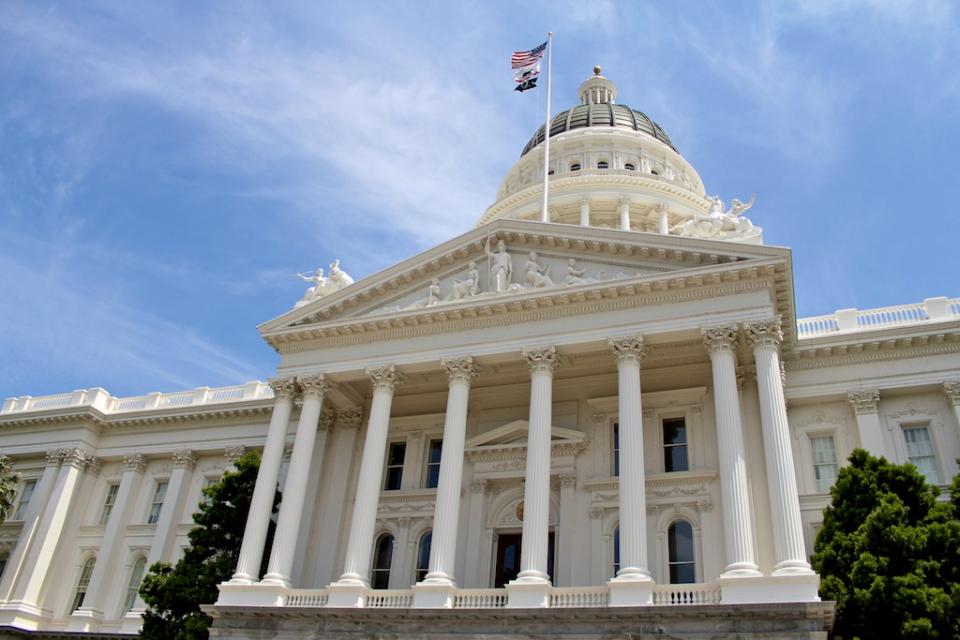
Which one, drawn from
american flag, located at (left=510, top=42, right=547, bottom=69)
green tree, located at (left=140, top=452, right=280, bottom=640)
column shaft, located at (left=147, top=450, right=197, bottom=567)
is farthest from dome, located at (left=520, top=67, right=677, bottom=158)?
green tree, located at (left=140, top=452, right=280, bottom=640)

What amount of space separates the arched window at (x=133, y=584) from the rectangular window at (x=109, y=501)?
9.54 ft

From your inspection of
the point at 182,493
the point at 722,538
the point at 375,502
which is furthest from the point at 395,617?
the point at 182,493

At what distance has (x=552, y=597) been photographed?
2009cm

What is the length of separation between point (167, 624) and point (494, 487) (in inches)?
433

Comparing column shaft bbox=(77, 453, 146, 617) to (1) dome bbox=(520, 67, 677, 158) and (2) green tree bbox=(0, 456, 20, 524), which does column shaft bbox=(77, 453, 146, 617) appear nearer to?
(2) green tree bbox=(0, 456, 20, 524)

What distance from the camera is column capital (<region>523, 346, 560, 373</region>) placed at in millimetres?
23734

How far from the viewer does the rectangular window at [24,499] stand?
121ft

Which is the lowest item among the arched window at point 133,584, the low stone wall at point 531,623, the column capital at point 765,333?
the low stone wall at point 531,623

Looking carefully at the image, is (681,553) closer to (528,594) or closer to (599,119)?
(528,594)

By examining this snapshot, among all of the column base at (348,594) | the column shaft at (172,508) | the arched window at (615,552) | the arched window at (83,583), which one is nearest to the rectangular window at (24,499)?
the arched window at (83,583)

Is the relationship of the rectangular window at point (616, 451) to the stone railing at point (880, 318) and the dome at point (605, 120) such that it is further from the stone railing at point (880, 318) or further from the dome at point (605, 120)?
the dome at point (605, 120)

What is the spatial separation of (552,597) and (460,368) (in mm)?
7553

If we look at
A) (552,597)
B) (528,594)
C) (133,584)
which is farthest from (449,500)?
(133,584)

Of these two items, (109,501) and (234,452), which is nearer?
(234,452)
